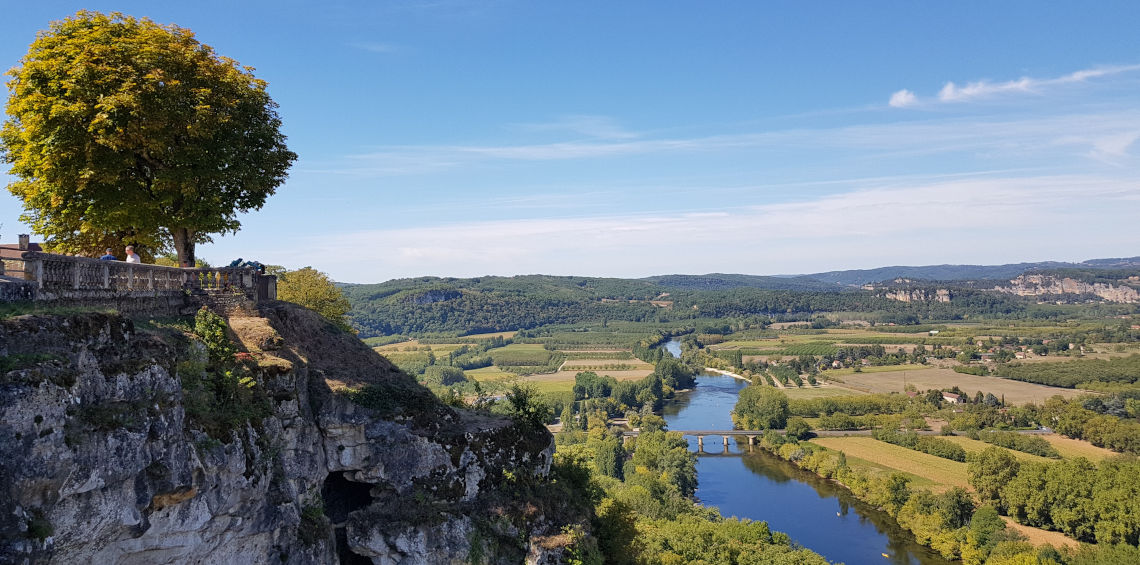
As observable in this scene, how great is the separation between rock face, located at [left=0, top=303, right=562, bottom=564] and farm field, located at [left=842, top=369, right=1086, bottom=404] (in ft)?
413

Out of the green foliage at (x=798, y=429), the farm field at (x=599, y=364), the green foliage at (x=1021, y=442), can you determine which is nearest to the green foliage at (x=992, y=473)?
the green foliage at (x=1021, y=442)

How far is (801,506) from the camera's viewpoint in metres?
66.6

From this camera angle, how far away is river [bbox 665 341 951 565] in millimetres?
54969

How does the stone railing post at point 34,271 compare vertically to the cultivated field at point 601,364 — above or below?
above

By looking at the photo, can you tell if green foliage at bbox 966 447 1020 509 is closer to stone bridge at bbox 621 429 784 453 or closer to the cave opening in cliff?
stone bridge at bbox 621 429 784 453

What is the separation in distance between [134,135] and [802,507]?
65092mm

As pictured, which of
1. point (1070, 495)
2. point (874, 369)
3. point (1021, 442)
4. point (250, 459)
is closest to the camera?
point (250, 459)

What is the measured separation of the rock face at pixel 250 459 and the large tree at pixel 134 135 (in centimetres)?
429

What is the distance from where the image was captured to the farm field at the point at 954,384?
122375mm

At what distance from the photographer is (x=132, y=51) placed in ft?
59.2

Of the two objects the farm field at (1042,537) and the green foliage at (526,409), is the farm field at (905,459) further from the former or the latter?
the green foliage at (526,409)

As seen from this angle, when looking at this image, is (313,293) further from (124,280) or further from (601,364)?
(601,364)

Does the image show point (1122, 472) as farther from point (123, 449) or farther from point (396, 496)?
point (123, 449)

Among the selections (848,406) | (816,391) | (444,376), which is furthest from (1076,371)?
(444,376)
